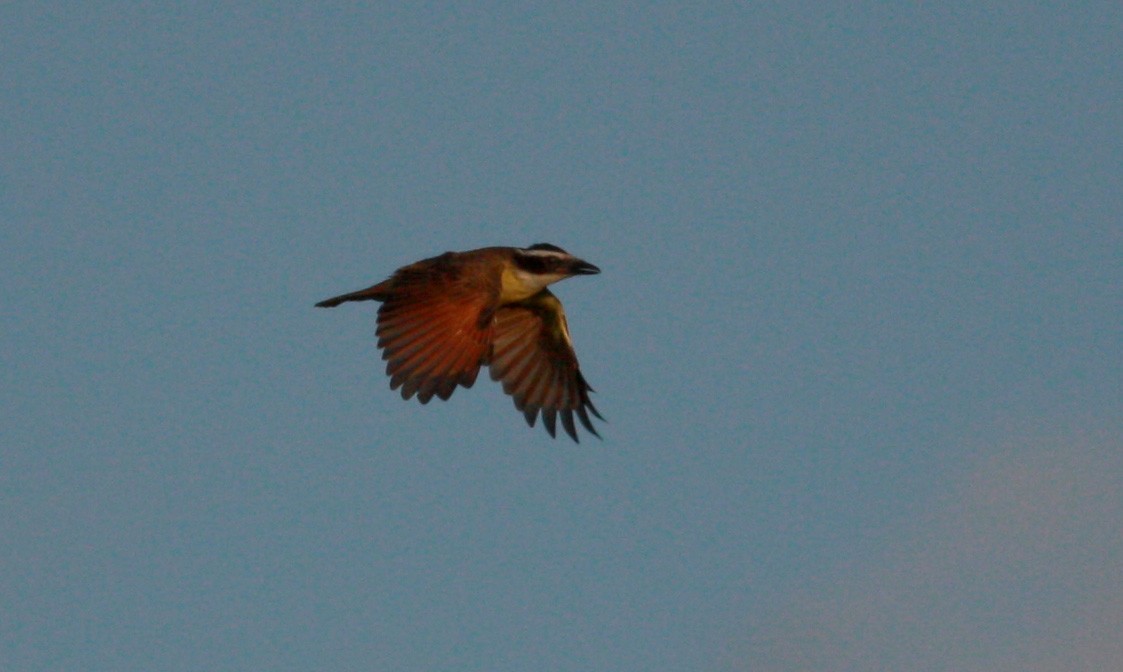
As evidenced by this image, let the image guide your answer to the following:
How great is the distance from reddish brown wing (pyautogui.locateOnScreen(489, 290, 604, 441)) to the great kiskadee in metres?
0.01

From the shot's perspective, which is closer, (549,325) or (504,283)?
(504,283)

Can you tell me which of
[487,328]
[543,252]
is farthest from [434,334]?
[543,252]

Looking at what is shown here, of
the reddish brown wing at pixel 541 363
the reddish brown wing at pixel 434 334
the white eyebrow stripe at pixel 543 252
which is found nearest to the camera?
the reddish brown wing at pixel 434 334

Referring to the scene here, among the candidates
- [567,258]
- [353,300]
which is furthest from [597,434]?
[353,300]

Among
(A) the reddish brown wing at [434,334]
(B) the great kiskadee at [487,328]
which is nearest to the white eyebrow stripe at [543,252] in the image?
(B) the great kiskadee at [487,328]

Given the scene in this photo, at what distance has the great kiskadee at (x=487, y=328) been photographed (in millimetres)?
17797

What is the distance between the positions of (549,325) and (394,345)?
13.8ft

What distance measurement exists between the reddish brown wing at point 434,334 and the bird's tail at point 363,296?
12 centimetres

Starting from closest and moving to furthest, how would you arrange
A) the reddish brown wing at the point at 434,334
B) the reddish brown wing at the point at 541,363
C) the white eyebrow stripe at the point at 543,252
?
the reddish brown wing at the point at 434,334 → the white eyebrow stripe at the point at 543,252 → the reddish brown wing at the point at 541,363

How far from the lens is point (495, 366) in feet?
70.6

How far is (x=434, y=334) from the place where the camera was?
17891mm

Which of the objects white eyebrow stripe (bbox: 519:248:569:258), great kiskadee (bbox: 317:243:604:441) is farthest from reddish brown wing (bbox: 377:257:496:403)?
white eyebrow stripe (bbox: 519:248:569:258)

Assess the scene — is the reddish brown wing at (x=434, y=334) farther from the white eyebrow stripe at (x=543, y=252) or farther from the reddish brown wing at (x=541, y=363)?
the reddish brown wing at (x=541, y=363)

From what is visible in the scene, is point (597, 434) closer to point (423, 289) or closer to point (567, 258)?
point (567, 258)
